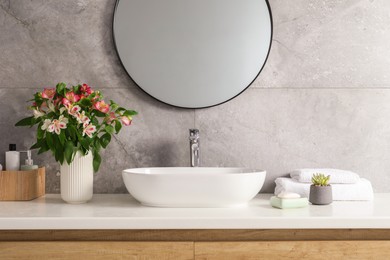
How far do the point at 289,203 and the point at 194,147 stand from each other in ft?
1.73

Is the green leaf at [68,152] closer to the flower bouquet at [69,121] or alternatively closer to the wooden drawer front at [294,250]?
the flower bouquet at [69,121]

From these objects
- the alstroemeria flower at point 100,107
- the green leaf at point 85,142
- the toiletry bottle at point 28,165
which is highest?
the alstroemeria flower at point 100,107

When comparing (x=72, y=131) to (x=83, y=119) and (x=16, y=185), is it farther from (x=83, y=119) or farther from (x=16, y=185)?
(x=16, y=185)

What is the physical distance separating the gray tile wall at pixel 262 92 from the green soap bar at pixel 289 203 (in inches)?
16.6

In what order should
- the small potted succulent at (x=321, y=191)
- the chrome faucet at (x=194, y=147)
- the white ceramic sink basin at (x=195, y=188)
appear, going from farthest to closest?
the chrome faucet at (x=194, y=147) → the small potted succulent at (x=321, y=191) → the white ceramic sink basin at (x=195, y=188)

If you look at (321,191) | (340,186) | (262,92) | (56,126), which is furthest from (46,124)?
(340,186)

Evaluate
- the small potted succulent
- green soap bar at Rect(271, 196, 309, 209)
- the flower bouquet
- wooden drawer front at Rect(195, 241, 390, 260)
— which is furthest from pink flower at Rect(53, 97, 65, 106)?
the small potted succulent

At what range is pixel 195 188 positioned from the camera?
5.69ft

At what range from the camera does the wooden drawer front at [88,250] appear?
5.24 feet

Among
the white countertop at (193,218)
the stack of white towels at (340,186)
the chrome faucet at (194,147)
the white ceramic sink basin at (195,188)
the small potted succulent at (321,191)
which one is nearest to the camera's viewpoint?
the white countertop at (193,218)

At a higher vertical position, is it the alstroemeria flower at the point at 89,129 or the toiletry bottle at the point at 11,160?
the alstroemeria flower at the point at 89,129

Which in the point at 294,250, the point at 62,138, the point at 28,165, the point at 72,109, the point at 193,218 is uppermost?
the point at 72,109

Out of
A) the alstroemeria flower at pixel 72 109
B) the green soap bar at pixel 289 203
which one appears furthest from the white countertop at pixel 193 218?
the alstroemeria flower at pixel 72 109

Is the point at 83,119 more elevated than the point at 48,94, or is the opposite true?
the point at 48,94
